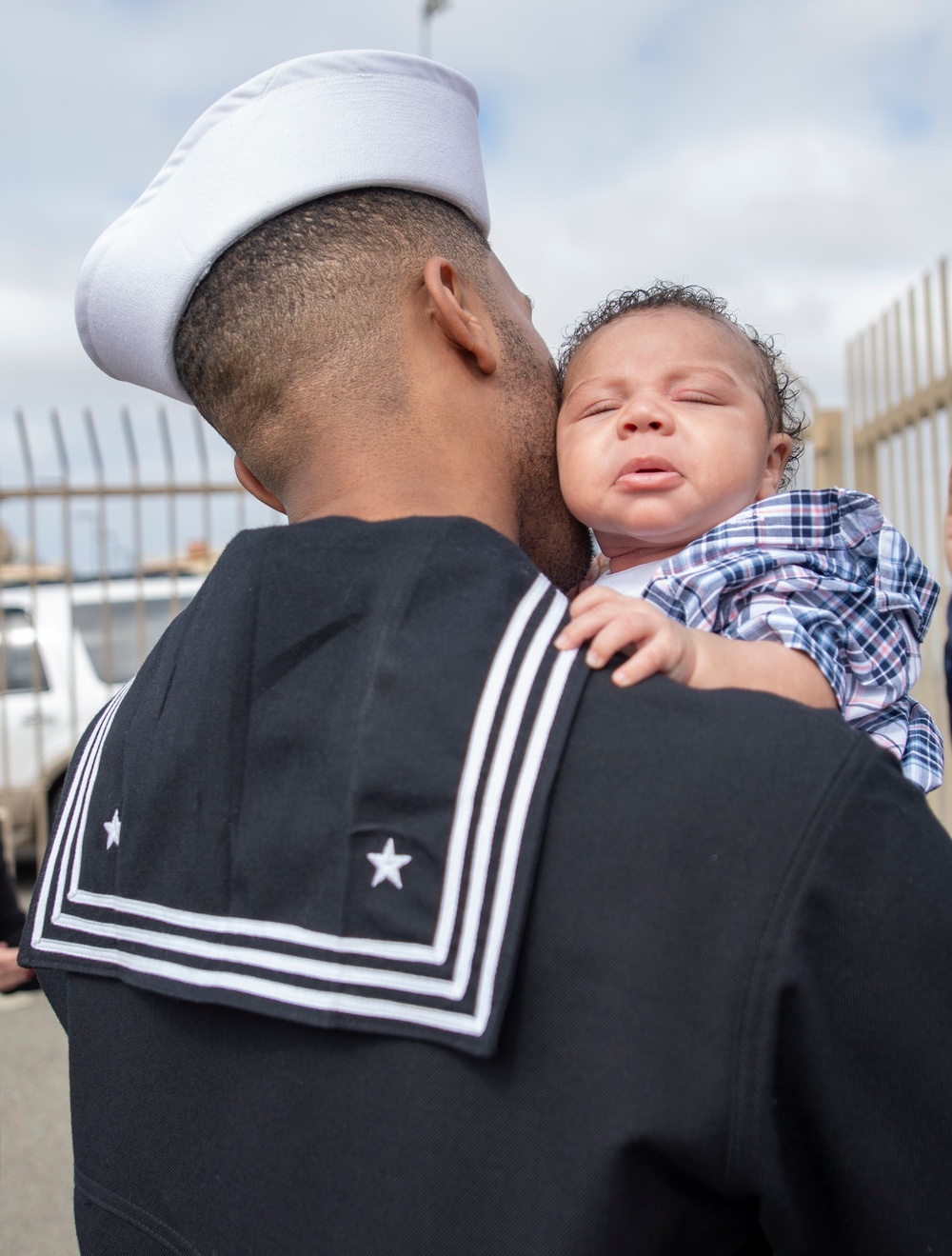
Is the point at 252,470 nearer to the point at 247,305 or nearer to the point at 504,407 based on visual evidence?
the point at 247,305

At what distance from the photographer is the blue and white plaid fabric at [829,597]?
1409 millimetres

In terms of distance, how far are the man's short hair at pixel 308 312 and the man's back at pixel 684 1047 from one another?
0.52 m

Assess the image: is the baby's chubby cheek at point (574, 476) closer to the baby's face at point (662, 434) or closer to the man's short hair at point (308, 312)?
the baby's face at point (662, 434)

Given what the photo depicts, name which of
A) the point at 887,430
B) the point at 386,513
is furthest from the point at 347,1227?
the point at 887,430

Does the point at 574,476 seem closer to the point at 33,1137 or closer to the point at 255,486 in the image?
the point at 255,486

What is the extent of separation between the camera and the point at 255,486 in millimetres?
1697

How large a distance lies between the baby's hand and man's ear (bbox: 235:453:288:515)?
0.61 meters

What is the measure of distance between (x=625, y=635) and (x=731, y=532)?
50cm

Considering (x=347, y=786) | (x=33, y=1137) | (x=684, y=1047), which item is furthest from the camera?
(x=33, y=1137)

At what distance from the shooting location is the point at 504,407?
143 cm

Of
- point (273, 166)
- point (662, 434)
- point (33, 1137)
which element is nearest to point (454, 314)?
point (273, 166)

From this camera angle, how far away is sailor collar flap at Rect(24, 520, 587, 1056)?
3.06 feet

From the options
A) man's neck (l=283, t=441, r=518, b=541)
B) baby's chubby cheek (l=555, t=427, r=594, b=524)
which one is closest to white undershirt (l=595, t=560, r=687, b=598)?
baby's chubby cheek (l=555, t=427, r=594, b=524)

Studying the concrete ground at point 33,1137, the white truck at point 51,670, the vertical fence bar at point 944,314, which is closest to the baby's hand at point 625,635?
the concrete ground at point 33,1137
